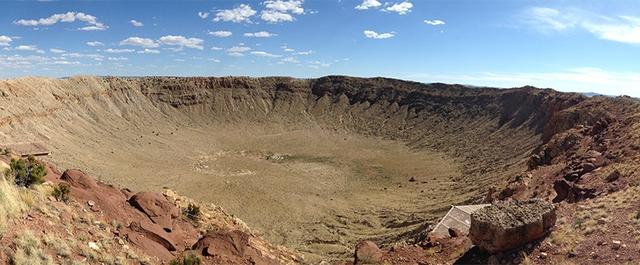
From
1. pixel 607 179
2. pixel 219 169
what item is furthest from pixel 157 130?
pixel 607 179

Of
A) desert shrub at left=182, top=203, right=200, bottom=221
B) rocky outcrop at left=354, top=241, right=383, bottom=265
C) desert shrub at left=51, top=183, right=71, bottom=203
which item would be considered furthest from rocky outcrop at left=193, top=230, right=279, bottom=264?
desert shrub at left=51, top=183, right=71, bottom=203

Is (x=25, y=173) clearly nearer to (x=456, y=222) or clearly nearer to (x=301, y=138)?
(x=456, y=222)

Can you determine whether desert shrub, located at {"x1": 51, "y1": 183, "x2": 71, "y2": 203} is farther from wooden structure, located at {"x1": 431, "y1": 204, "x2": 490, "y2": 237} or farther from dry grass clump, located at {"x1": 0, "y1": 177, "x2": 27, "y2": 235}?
wooden structure, located at {"x1": 431, "y1": 204, "x2": 490, "y2": 237}

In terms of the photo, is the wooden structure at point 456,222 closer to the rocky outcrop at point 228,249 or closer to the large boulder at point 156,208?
the rocky outcrop at point 228,249

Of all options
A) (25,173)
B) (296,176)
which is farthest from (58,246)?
(296,176)

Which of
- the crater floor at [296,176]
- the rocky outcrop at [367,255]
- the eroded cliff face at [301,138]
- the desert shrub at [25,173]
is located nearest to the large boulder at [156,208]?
the desert shrub at [25,173]

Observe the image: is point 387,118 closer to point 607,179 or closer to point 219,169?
point 219,169
